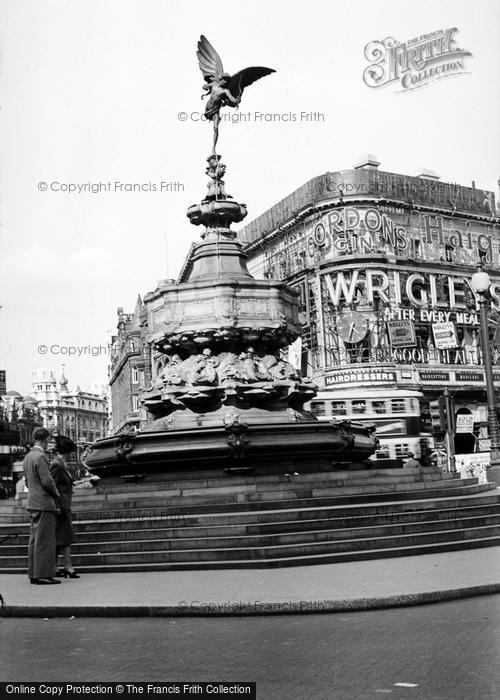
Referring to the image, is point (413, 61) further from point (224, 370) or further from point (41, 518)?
point (41, 518)

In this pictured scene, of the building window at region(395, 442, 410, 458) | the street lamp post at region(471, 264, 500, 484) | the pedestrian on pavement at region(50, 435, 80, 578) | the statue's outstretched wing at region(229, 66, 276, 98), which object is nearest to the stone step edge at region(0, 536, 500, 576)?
the pedestrian on pavement at region(50, 435, 80, 578)

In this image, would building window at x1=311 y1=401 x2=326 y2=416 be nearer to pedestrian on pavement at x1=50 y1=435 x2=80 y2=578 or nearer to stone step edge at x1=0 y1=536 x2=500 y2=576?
stone step edge at x1=0 y1=536 x2=500 y2=576

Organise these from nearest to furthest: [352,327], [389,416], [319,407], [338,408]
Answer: [389,416] → [338,408] → [319,407] → [352,327]

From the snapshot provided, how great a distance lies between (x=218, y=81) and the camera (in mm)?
18969

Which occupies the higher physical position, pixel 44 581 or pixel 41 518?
pixel 41 518

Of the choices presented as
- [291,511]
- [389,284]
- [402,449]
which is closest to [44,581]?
[291,511]

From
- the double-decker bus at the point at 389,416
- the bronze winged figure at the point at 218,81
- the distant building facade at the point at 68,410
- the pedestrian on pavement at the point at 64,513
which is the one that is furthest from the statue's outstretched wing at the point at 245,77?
the distant building facade at the point at 68,410

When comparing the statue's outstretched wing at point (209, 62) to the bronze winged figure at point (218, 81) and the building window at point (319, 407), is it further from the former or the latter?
the building window at point (319, 407)

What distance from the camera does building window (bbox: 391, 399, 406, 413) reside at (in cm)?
3616

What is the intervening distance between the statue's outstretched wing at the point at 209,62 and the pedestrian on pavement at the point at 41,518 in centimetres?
1104

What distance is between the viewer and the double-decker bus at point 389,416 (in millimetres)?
35500

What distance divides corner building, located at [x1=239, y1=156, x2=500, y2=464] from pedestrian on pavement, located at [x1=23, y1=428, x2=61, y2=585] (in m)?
43.7

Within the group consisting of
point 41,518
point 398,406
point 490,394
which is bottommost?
point 41,518

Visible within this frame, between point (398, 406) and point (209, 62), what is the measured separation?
20.4m
